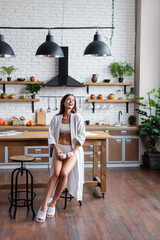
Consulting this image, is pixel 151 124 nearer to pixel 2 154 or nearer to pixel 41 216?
pixel 2 154

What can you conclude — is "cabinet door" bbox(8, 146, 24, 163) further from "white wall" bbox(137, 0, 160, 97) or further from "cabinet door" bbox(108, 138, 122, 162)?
"white wall" bbox(137, 0, 160, 97)

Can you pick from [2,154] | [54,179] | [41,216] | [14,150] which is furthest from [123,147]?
[41,216]

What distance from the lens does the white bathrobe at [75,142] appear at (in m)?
4.16

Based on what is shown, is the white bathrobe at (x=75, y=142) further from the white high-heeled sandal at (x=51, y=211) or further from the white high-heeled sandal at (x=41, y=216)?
the white high-heeled sandal at (x=41, y=216)

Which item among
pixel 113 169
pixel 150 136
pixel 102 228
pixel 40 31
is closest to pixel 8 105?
pixel 40 31

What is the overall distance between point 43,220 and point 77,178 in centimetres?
74

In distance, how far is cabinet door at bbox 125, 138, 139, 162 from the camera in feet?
22.6

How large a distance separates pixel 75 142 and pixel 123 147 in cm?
284

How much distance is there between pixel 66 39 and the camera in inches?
287

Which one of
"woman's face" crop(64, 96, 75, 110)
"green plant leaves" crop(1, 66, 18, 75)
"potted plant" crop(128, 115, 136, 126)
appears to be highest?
"green plant leaves" crop(1, 66, 18, 75)

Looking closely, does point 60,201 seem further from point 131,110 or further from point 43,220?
point 131,110

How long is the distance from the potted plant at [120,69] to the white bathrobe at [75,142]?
131 inches

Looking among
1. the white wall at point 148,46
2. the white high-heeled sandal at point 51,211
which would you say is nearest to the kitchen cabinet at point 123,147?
the white wall at point 148,46

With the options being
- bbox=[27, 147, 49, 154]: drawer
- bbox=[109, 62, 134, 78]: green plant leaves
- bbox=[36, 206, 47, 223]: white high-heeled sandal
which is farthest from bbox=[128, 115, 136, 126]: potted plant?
bbox=[36, 206, 47, 223]: white high-heeled sandal
